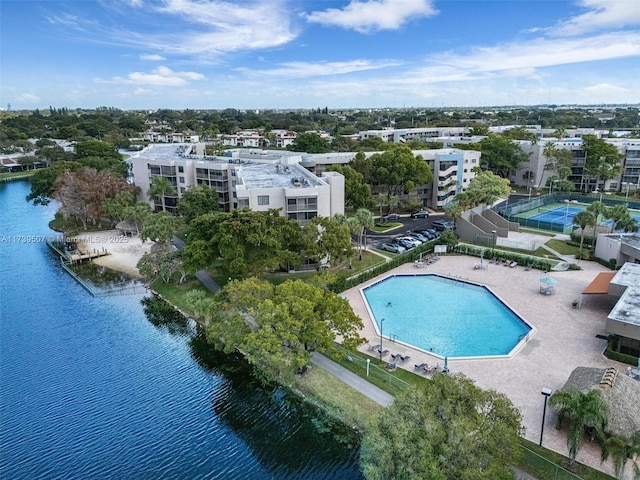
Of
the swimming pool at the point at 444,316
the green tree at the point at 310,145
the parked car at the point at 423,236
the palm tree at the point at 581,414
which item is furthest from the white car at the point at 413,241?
the green tree at the point at 310,145

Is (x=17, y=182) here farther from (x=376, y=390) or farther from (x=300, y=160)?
(x=376, y=390)

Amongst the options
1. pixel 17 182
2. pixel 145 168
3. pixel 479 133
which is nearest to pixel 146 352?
pixel 145 168

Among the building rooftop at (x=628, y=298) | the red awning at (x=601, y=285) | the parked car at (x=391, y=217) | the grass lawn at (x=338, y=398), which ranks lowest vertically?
the grass lawn at (x=338, y=398)

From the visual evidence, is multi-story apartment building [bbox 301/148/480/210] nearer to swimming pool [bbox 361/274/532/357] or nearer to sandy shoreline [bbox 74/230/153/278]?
sandy shoreline [bbox 74/230/153/278]

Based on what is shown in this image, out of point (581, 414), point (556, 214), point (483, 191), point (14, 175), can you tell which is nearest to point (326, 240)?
point (581, 414)

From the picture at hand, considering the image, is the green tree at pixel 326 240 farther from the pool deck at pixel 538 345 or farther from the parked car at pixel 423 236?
the parked car at pixel 423 236

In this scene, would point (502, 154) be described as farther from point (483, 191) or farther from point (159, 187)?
point (159, 187)

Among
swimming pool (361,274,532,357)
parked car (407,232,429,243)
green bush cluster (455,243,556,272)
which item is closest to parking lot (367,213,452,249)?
parked car (407,232,429,243)
